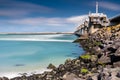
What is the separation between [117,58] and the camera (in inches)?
837

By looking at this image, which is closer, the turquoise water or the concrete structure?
the turquoise water

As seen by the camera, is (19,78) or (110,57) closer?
(19,78)

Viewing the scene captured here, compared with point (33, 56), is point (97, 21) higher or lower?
higher

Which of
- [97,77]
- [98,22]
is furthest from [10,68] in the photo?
[98,22]

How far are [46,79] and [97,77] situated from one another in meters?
5.82

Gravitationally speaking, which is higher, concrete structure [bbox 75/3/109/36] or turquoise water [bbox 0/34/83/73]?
concrete structure [bbox 75/3/109/36]

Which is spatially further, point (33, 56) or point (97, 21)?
point (97, 21)

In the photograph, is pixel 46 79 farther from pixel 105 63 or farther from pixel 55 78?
pixel 105 63

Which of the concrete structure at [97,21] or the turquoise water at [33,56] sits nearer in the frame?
the turquoise water at [33,56]

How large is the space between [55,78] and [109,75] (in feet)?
21.5

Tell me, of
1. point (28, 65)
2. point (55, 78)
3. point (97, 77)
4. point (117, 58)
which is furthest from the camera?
point (28, 65)

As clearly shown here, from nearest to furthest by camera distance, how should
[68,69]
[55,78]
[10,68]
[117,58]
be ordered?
[55,78]
[117,58]
[68,69]
[10,68]

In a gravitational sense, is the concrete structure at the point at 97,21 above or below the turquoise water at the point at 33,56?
above

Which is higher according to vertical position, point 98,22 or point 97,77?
point 98,22
